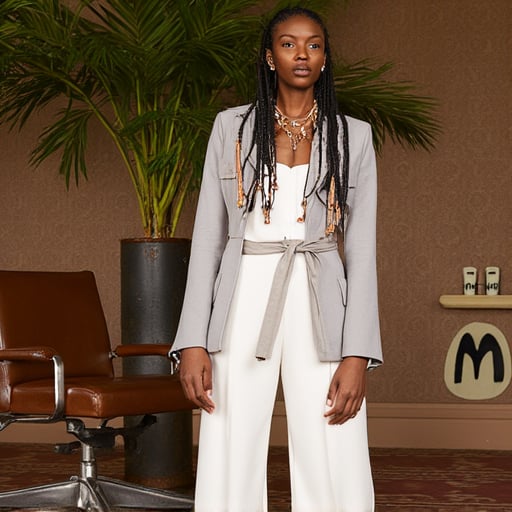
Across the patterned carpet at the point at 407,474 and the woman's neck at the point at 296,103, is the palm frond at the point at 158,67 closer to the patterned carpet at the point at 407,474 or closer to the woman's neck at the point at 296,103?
the patterned carpet at the point at 407,474

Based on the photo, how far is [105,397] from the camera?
3.13 m

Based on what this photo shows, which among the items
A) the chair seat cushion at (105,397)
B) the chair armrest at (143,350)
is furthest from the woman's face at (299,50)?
the chair armrest at (143,350)

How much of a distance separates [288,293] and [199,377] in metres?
0.24

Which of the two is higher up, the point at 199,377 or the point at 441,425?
the point at 199,377

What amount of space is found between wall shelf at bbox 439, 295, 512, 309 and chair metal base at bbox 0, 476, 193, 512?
221 centimetres

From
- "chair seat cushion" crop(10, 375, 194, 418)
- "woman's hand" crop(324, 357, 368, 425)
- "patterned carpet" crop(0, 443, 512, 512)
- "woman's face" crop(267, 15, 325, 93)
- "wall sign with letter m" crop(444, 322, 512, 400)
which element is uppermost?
"woman's face" crop(267, 15, 325, 93)

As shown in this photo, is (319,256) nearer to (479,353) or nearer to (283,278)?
(283,278)

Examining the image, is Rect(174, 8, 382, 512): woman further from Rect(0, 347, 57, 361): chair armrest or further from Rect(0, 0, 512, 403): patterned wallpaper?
Rect(0, 0, 512, 403): patterned wallpaper

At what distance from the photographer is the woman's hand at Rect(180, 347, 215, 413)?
1997mm

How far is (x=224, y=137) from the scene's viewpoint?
7.10 ft

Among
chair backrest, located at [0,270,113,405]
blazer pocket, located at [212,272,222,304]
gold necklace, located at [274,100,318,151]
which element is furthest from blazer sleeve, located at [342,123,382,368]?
chair backrest, located at [0,270,113,405]

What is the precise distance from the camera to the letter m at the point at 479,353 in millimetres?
5164

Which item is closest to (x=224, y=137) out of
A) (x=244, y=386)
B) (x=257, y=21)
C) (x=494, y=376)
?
(x=244, y=386)

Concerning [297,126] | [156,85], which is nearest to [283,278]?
[297,126]
